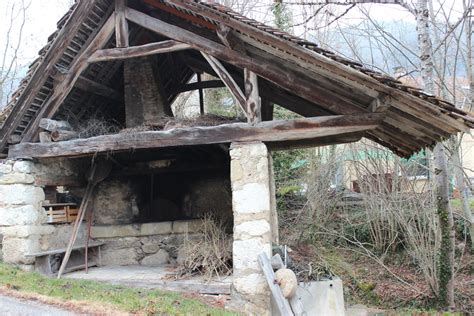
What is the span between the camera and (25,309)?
14.8 feet

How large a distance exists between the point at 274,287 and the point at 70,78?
4.11 metres

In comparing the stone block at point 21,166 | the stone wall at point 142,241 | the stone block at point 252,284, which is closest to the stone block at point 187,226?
the stone wall at point 142,241

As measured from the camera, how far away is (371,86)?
471cm

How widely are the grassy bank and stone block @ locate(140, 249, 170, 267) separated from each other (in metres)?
1.72

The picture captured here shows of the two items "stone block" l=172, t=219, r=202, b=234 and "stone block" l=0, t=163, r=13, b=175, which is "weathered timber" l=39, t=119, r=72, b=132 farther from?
"stone block" l=172, t=219, r=202, b=234

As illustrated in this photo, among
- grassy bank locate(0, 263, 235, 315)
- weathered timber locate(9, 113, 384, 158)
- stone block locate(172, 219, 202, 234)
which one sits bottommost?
grassy bank locate(0, 263, 235, 315)

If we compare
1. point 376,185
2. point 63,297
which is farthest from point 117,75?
point 376,185

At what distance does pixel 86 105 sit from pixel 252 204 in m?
3.71

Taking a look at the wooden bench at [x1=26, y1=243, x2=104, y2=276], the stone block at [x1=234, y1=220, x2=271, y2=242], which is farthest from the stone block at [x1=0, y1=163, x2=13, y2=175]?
the stone block at [x1=234, y1=220, x2=271, y2=242]

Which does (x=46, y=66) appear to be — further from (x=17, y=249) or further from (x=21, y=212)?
(x=17, y=249)

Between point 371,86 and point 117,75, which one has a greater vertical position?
point 117,75

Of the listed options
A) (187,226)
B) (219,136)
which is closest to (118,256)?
(187,226)

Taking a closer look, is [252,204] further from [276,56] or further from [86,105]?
[86,105]

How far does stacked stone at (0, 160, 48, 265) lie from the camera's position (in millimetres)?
6234
